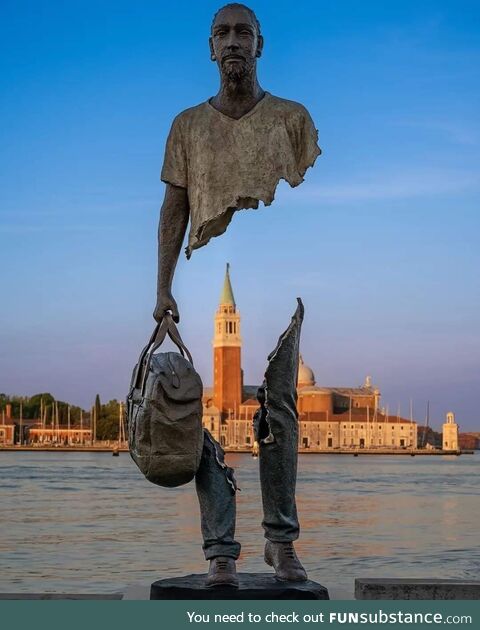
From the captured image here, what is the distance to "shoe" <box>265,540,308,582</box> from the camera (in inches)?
185

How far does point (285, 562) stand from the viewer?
474cm

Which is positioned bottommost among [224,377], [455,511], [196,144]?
[455,511]

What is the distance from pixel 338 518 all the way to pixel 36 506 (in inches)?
340

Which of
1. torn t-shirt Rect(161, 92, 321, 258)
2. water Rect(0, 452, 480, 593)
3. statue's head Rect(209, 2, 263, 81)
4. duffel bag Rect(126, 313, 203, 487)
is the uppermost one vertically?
statue's head Rect(209, 2, 263, 81)

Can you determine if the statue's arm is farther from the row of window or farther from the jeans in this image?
the row of window

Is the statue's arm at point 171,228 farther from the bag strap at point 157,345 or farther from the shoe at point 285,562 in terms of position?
the shoe at point 285,562

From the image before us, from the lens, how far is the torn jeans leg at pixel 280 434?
15.5 ft

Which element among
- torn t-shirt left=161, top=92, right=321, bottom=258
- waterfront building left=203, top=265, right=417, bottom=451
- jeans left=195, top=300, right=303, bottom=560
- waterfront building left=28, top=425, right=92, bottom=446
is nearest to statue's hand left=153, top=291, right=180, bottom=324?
torn t-shirt left=161, top=92, right=321, bottom=258

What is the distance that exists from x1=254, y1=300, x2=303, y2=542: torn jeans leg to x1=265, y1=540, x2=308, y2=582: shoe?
0.03 m

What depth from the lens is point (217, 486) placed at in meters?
4.80

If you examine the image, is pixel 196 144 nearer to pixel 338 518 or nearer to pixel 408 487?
pixel 338 518

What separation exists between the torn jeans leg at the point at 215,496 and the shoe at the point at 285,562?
0.14 m

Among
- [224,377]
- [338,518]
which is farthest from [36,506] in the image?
[224,377]

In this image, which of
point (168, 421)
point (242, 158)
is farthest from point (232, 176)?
point (168, 421)
